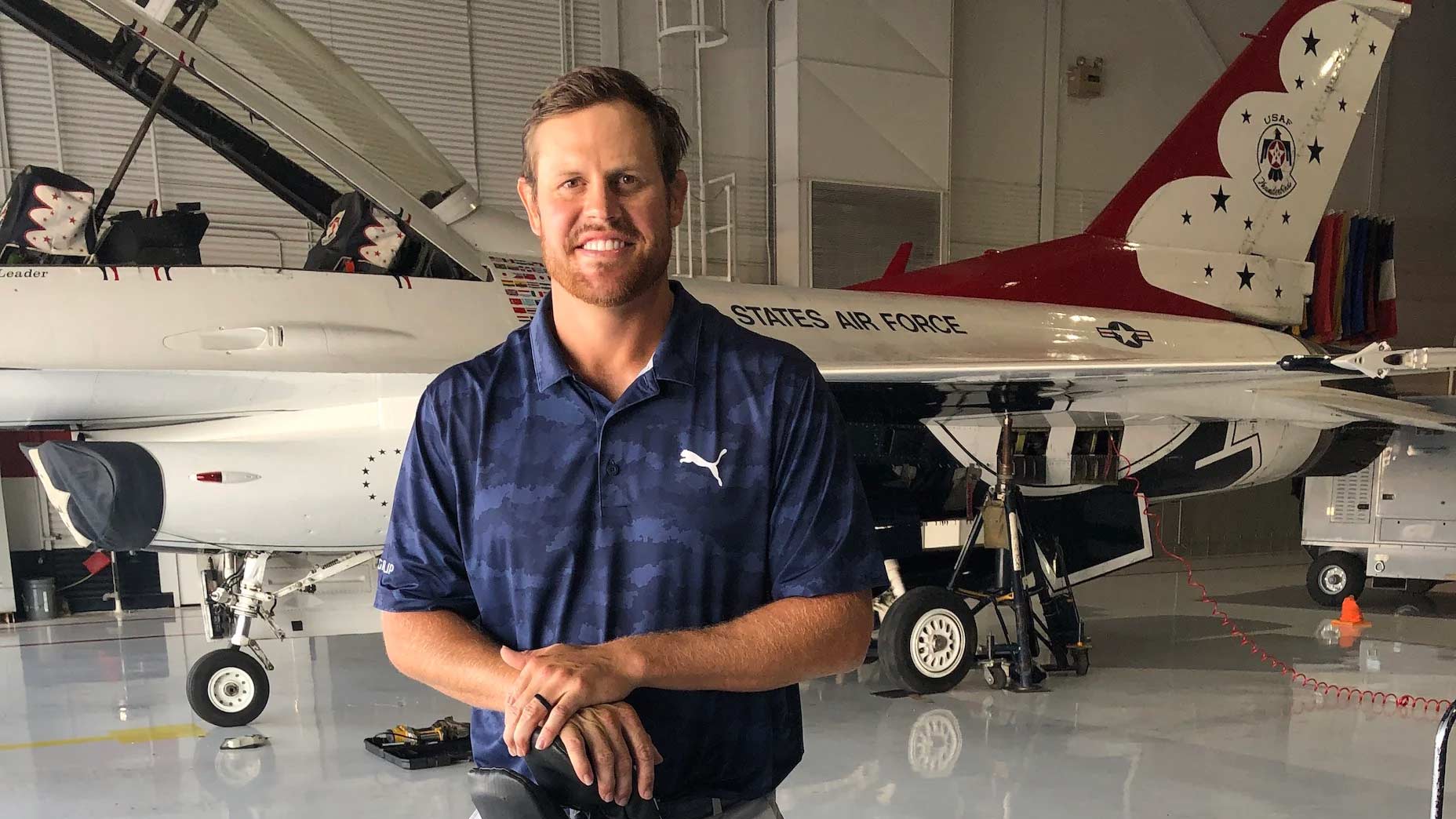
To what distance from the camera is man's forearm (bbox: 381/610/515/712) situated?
138 cm

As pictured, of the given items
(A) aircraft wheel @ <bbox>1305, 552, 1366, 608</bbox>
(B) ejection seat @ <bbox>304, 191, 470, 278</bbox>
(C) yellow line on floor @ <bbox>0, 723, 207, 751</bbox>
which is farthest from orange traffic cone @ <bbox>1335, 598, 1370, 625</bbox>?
(C) yellow line on floor @ <bbox>0, 723, 207, 751</bbox>

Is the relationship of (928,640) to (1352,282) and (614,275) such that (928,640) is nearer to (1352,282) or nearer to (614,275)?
(614,275)

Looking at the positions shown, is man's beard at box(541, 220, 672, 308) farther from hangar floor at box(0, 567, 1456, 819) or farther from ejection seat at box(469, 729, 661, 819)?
hangar floor at box(0, 567, 1456, 819)

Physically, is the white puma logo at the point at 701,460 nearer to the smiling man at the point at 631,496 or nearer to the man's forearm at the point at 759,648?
the smiling man at the point at 631,496

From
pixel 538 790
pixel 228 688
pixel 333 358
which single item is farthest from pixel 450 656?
pixel 228 688

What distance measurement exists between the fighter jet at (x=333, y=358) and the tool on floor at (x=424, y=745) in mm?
819

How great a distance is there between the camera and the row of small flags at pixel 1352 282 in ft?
44.1

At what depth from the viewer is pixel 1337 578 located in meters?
9.98

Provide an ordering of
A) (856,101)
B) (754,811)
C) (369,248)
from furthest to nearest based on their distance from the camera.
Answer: (856,101) < (369,248) < (754,811)

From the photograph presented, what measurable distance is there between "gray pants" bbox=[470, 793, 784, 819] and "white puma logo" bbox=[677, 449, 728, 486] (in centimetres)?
47

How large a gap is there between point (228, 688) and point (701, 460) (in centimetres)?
492

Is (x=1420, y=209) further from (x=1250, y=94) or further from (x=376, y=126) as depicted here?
(x=376, y=126)

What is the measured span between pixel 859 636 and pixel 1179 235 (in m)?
7.55

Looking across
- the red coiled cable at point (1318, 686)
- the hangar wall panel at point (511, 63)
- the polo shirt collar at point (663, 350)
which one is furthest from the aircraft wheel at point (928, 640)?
the hangar wall panel at point (511, 63)
